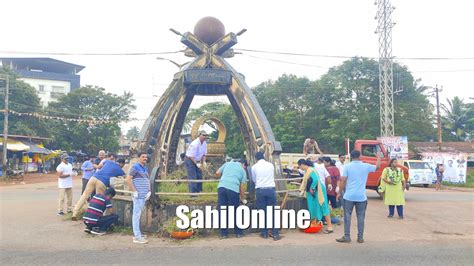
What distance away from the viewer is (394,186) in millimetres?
10242

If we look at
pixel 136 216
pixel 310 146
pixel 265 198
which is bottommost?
pixel 136 216

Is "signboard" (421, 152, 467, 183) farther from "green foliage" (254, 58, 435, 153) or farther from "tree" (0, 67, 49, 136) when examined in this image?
"tree" (0, 67, 49, 136)

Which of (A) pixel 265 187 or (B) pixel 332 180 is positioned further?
(B) pixel 332 180

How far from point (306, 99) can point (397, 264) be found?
29.4 meters

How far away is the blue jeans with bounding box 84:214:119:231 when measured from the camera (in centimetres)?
790

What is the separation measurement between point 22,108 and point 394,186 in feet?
100

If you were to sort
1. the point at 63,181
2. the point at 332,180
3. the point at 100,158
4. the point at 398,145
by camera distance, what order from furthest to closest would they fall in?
the point at 398,145
the point at 100,158
the point at 63,181
the point at 332,180

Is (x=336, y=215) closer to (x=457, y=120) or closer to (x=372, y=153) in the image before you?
(x=372, y=153)

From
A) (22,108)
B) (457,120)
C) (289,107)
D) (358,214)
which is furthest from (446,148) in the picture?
(22,108)

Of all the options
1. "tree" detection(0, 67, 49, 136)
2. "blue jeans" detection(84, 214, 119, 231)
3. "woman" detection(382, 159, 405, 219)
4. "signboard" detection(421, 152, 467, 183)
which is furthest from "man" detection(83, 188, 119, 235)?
"tree" detection(0, 67, 49, 136)

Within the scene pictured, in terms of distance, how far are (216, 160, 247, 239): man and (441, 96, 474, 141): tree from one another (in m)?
32.7

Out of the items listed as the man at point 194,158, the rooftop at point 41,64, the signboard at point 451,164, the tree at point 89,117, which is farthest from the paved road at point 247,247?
the rooftop at point 41,64

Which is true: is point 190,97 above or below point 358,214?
above

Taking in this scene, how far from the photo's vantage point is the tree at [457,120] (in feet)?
113
